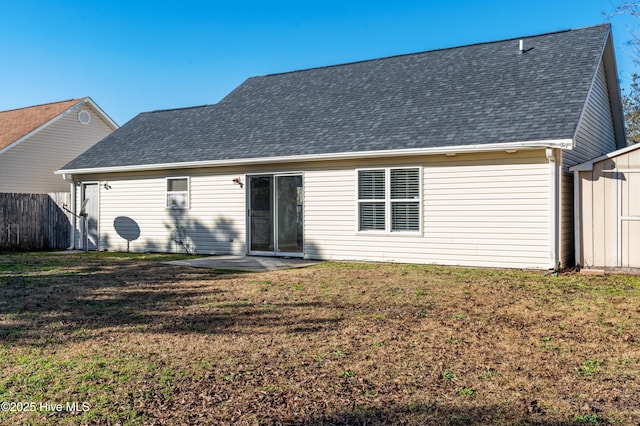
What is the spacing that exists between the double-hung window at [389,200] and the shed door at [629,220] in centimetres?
371

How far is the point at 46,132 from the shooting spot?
20.6 meters

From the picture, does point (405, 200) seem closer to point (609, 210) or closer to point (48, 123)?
point (609, 210)

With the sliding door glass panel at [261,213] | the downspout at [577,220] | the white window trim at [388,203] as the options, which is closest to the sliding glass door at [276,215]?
the sliding door glass panel at [261,213]

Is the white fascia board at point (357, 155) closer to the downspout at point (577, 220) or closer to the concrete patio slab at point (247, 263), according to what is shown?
the downspout at point (577, 220)

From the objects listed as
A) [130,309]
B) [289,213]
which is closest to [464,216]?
[289,213]

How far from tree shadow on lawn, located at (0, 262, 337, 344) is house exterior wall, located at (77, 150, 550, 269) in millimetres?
3378

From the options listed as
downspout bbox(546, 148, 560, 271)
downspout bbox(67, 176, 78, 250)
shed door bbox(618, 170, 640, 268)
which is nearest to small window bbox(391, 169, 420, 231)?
downspout bbox(546, 148, 560, 271)

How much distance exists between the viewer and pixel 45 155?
811 inches

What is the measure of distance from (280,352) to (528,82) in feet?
30.6

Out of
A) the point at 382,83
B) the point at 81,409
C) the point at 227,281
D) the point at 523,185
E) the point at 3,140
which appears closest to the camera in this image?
the point at 81,409

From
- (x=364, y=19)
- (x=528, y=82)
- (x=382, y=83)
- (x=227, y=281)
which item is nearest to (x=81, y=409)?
(x=227, y=281)

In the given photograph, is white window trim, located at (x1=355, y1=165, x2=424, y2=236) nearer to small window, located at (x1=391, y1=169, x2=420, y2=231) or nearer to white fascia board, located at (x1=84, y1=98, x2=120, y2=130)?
small window, located at (x1=391, y1=169, x2=420, y2=231)

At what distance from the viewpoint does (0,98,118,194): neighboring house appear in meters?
19.6

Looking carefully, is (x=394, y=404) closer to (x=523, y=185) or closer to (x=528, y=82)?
(x=523, y=185)
